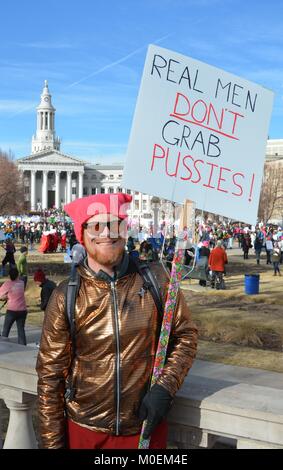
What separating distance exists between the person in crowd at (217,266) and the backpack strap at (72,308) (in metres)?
14.9

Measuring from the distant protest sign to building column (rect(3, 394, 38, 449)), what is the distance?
52.4 inches

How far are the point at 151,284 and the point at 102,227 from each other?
14.4 inches

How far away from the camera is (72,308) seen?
281 cm

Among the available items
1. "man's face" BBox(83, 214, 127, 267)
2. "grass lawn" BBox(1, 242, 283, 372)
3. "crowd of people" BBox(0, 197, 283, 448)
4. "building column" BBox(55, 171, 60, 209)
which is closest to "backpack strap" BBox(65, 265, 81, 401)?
"crowd of people" BBox(0, 197, 283, 448)

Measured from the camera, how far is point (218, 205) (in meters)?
3.25

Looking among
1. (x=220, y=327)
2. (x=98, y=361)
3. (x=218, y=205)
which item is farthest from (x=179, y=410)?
(x=220, y=327)

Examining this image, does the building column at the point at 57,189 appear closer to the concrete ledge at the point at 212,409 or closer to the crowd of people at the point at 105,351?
the concrete ledge at the point at 212,409

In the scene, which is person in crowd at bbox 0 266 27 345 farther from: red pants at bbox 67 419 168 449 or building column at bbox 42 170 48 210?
building column at bbox 42 170 48 210

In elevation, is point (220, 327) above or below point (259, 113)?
below

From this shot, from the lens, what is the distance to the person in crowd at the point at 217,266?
58.0ft

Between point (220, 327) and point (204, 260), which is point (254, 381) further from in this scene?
point (204, 260)

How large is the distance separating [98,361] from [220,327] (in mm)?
9245

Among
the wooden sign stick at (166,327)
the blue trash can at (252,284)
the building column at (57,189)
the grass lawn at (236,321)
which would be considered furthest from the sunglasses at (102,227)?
the building column at (57,189)

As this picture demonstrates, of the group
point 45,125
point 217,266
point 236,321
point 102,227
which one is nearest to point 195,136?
point 102,227
